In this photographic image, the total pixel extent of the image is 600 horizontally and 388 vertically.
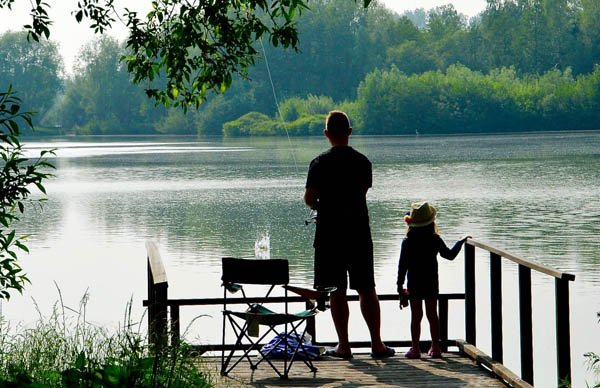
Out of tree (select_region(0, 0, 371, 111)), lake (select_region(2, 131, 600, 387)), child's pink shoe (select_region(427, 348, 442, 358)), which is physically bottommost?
lake (select_region(2, 131, 600, 387))

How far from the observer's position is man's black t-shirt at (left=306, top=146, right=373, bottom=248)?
6062mm

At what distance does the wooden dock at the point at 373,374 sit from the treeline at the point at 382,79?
88.1m

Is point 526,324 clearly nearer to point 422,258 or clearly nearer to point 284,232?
point 422,258

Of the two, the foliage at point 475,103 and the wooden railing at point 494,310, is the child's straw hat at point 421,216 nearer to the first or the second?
the wooden railing at point 494,310

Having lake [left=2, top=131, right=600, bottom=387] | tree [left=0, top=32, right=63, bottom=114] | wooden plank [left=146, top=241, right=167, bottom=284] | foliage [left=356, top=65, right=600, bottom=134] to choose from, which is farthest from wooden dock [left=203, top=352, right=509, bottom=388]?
tree [left=0, top=32, right=63, bottom=114]

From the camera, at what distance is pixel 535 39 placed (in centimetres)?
10588

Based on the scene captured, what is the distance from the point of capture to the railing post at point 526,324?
5711mm

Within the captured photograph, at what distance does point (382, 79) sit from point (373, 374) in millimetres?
90734

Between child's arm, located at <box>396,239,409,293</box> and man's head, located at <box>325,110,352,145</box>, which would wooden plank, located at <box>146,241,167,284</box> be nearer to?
man's head, located at <box>325,110,352,145</box>

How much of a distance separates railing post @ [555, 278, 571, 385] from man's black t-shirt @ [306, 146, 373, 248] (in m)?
1.37

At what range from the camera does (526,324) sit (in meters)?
5.83

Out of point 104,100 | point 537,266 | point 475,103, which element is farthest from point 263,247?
point 104,100

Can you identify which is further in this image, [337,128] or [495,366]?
[337,128]

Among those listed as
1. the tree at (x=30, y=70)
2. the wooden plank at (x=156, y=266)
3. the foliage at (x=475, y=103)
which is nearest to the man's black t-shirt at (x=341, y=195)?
the wooden plank at (x=156, y=266)
